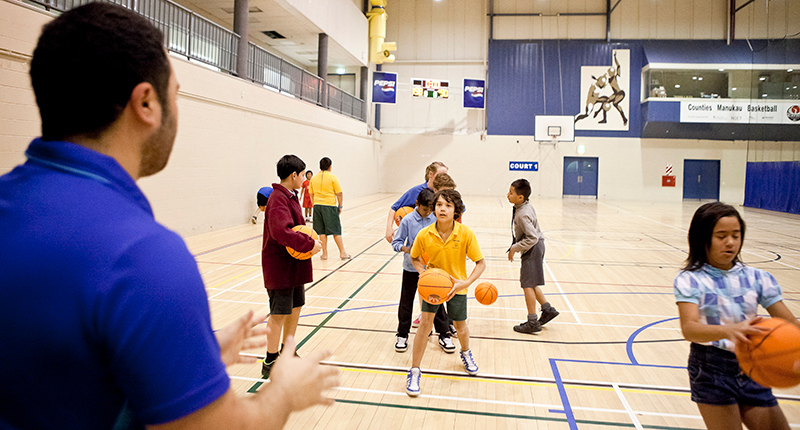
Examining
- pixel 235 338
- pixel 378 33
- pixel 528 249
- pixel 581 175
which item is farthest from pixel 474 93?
pixel 235 338

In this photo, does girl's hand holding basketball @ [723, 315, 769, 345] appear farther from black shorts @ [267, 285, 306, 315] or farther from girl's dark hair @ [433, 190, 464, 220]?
black shorts @ [267, 285, 306, 315]

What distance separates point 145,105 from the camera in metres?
0.86

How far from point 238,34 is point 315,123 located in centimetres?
544

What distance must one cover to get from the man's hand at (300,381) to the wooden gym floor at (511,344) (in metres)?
2.66

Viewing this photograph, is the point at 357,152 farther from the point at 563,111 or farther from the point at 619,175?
the point at 619,175

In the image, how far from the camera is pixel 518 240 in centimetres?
540

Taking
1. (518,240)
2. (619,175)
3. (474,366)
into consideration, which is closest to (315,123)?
(518,240)

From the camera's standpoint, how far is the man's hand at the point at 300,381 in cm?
89

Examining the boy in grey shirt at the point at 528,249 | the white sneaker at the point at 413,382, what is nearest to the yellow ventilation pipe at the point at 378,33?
the boy in grey shirt at the point at 528,249

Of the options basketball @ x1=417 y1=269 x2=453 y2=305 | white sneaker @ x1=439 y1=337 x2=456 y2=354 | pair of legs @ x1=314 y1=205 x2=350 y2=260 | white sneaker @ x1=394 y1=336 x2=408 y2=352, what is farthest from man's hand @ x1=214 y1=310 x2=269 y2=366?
pair of legs @ x1=314 y1=205 x2=350 y2=260

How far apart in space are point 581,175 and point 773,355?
27234mm

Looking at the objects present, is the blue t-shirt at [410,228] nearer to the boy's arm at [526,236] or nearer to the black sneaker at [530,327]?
the boy's arm at [526,236]

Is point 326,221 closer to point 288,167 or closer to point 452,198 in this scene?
point 288,167

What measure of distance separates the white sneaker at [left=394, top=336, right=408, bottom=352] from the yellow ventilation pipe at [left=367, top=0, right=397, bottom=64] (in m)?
21.5
